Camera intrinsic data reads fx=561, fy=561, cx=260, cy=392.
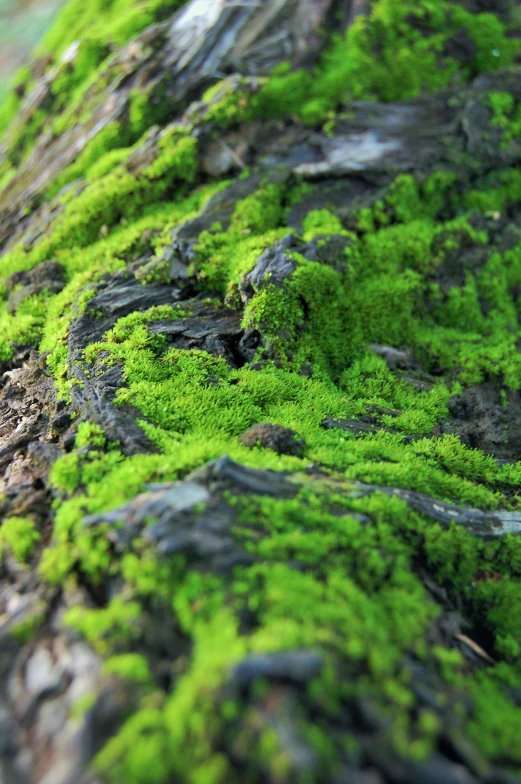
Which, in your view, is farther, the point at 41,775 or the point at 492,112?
the point at 492,112

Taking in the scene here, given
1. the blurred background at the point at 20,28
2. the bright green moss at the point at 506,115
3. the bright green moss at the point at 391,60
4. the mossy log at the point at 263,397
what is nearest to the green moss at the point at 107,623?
the mossy log at the point at 263,397

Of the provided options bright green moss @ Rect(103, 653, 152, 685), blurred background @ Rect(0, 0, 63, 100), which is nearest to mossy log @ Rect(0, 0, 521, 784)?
bright green moss @ Rect(103, 653, 152, 685)

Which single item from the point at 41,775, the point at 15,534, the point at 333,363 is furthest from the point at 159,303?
the point at 41,775

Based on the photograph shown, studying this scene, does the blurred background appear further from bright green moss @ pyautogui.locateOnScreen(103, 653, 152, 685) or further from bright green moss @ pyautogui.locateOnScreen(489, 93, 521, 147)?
bright green moss @ pyautogui.locateOnScreen(103, 653, 152, 685)

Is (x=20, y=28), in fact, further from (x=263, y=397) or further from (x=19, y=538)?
(x=19, y=538)

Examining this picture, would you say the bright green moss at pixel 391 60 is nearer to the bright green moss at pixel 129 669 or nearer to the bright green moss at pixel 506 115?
the bright green moss at pixel 506 115

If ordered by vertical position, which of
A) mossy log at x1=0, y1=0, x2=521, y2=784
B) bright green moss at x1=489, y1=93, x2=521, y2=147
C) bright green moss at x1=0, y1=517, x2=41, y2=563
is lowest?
bright green moss at x1=489, y1=93, x2=521, y2=147

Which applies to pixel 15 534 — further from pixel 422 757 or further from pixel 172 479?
pixel 422 757
